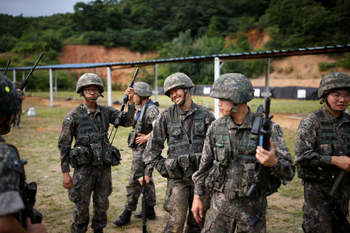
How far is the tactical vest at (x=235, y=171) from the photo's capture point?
8.25 feet

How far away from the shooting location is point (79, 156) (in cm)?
383

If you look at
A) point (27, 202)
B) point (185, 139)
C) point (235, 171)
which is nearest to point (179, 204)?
point (185, 139)

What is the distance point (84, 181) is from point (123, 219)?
1.28 m

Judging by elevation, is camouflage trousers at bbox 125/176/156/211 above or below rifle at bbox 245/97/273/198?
below

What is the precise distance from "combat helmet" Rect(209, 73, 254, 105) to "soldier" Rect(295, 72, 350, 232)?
3.60ft

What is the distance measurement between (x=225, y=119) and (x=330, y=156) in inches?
51.6

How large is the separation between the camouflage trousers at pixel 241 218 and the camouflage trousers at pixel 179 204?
726mm

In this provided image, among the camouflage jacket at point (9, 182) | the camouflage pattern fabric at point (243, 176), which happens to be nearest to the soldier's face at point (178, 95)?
the camouflage pattern fabric at point (243, 176)

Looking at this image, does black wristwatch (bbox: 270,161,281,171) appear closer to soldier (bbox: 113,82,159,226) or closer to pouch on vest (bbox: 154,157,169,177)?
pouch on vest (bbox: 154,157,169,177)

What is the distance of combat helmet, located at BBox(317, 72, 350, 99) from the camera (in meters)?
3.13

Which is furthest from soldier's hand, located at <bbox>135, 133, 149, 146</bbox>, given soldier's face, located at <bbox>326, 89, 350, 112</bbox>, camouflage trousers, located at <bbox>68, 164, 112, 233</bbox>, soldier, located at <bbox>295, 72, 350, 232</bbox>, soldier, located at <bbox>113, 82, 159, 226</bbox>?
soldier's face, located at <bbox>326, 89, 350, 112</bbox>

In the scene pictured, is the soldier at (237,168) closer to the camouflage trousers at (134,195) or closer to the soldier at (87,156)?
the soldier at (87,156)

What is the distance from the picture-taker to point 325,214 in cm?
315

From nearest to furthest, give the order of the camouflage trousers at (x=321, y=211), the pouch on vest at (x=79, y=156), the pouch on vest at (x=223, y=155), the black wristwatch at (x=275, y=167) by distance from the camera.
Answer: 1. the black wristwatch at (x=275, y=167)
2. the pouch on vest at (x=223, y=155)
3. the camouflage trousers at (x=321, y=211)
4. the pouch on vest at (x=79, y=156)
